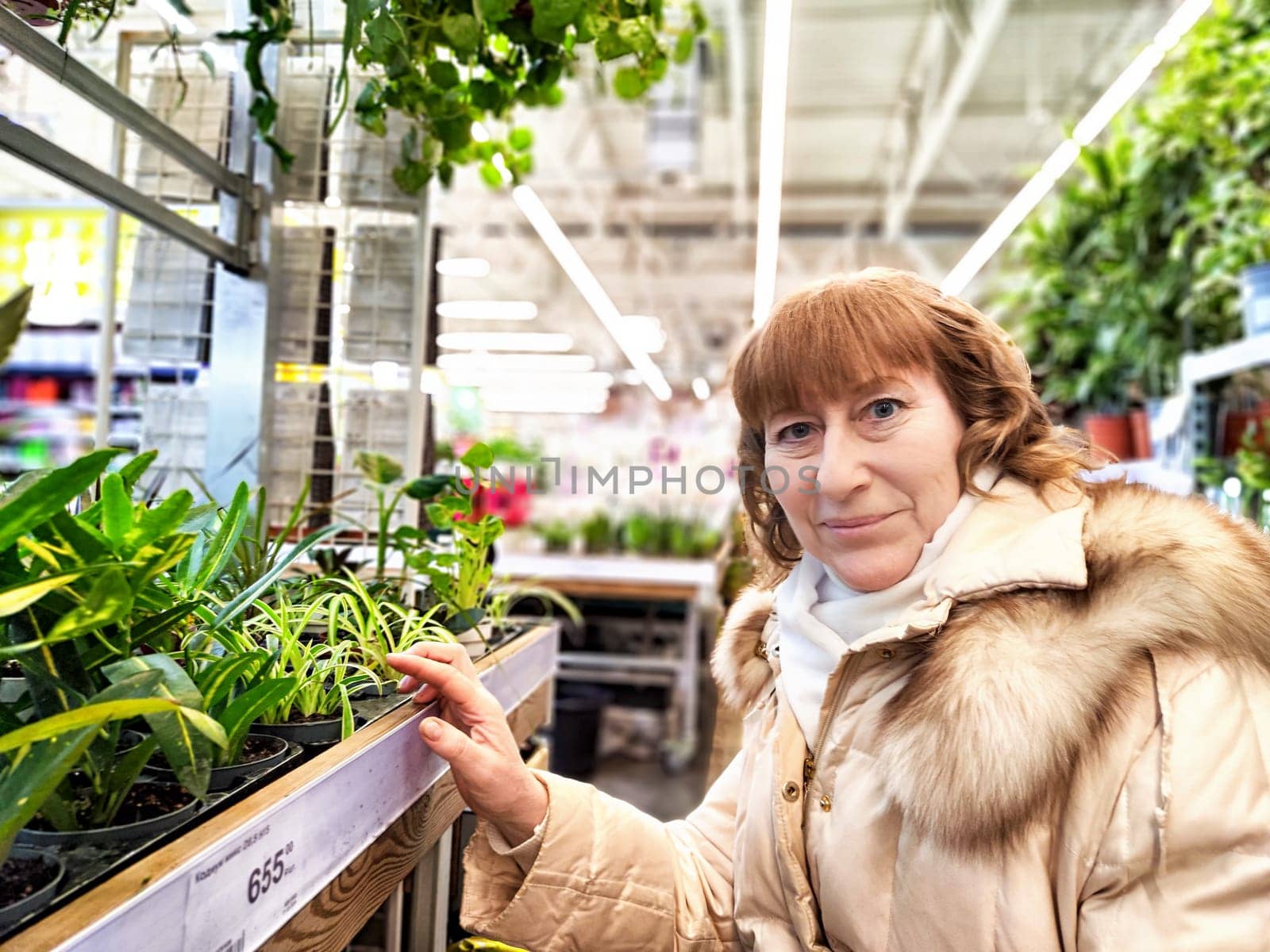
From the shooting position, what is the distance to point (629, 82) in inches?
63.4

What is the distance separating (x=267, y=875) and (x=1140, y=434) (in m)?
3.93

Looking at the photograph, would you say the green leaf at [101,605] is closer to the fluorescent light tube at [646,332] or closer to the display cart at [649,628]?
the display cart at [649,628]

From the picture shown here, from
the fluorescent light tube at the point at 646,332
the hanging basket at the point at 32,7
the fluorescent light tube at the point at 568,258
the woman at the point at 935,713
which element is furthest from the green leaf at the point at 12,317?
the fluorescent light tube at the point at 646,332

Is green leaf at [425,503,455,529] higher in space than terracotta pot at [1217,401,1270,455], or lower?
lower

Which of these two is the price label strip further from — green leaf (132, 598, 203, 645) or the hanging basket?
the hanging basket

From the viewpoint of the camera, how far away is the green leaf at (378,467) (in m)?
1.56

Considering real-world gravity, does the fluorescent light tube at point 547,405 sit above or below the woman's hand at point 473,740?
above

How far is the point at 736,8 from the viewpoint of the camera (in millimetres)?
5430

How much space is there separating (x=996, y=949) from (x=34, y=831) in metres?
0.85

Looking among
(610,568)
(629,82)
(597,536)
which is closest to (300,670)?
(629,82)

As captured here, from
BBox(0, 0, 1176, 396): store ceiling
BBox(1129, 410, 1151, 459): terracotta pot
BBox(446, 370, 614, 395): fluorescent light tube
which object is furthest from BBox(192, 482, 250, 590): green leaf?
BBox(446, 370, 614, 395): fluorescent light tube

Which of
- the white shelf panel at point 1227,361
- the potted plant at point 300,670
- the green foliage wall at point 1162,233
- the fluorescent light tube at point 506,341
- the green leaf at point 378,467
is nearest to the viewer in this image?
the potted plant at point 300,670

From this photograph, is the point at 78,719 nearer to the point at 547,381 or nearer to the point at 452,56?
the point at 452,56

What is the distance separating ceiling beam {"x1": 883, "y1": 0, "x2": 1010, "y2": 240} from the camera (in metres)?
5.34
